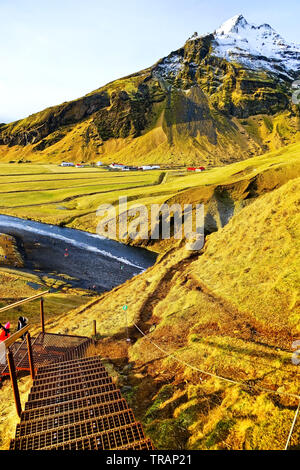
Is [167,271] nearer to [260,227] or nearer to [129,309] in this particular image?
[129,309]

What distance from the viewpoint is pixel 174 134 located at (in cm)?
19725

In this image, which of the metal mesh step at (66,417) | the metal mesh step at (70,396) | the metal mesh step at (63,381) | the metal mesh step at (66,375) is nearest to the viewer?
the metal mesh step at (66,417)

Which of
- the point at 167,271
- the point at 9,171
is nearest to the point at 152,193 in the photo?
the point at 167,271

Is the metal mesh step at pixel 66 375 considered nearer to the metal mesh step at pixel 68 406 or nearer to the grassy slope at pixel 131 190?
the metal mesh step at pixel 68 406
